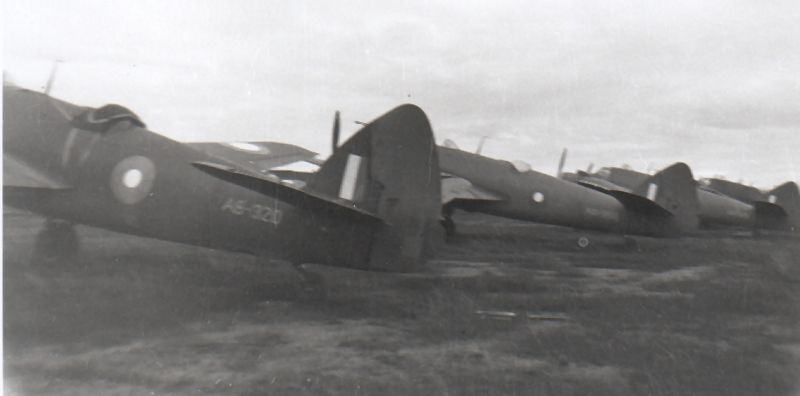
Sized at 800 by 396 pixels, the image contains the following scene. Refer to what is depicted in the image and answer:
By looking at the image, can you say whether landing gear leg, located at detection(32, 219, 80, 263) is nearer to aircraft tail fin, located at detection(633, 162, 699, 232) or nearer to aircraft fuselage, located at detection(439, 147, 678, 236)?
aircraft fuselage, located at detection(439, 147, 678, 236)

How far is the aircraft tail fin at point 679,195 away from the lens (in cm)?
1140

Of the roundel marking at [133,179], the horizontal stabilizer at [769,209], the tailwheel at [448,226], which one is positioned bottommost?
the tailwheel at [448,226]

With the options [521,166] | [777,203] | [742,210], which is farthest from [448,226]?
[777,203]

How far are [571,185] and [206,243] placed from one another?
7.91m

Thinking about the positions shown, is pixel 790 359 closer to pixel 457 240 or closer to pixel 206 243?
pixel 206 243

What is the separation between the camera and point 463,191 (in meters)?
11.3

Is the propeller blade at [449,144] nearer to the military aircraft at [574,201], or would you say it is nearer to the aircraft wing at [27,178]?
the military aircraft at [574,201]

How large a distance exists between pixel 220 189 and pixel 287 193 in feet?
4.12

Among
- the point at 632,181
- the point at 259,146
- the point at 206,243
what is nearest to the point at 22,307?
the point at 206,243

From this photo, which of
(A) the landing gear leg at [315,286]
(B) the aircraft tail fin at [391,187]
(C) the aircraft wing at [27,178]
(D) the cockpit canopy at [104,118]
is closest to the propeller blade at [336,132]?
(B) the aircraft tail fin at [391,187]

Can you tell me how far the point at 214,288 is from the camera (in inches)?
229

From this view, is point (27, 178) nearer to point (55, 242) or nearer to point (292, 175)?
point (55, 242)

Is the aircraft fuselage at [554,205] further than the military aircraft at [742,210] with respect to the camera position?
No

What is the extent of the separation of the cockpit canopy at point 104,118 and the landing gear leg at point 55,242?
126 cm
